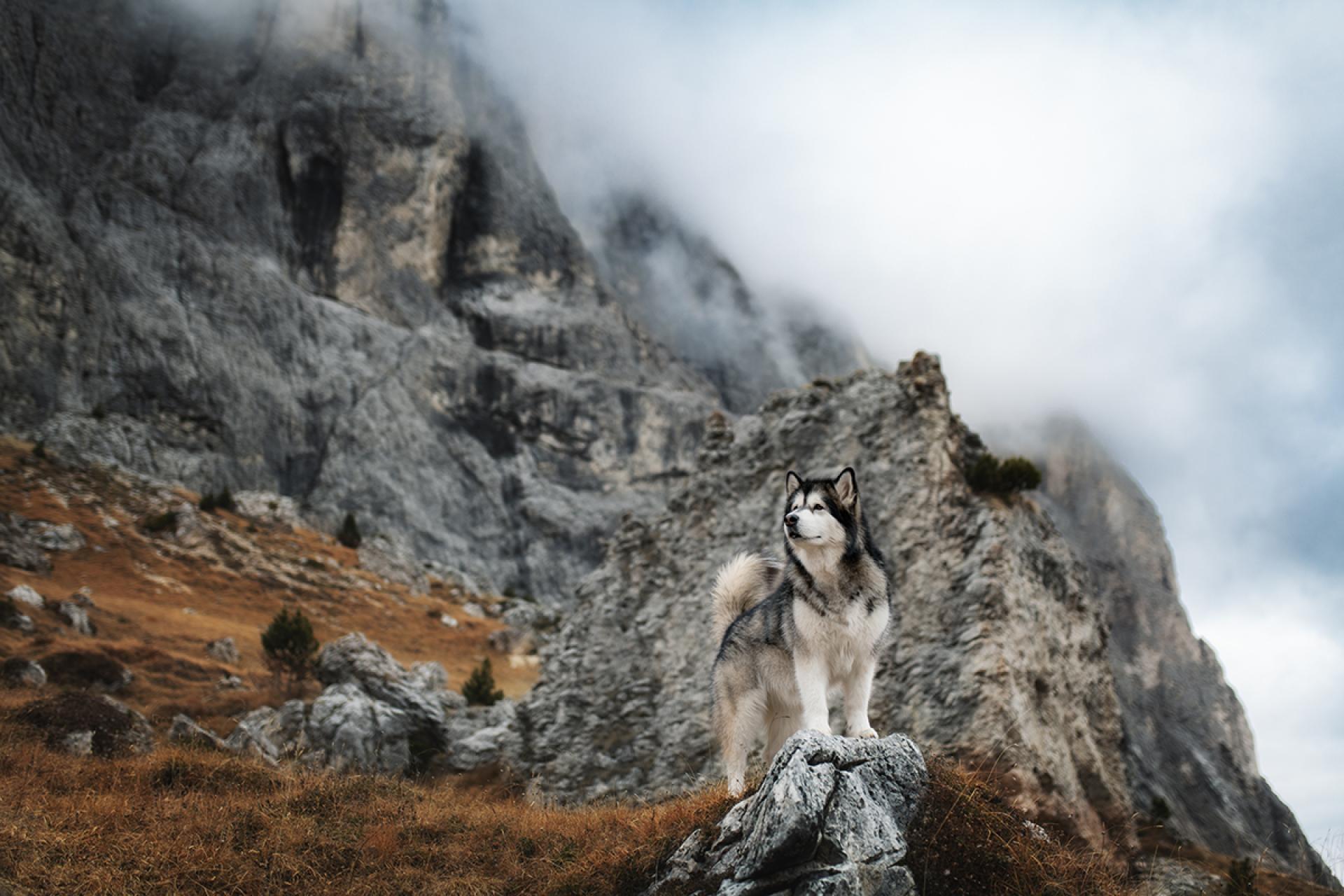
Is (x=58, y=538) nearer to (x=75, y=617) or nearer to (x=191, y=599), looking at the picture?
(x=191, y=599)

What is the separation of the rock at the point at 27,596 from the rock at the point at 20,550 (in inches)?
253

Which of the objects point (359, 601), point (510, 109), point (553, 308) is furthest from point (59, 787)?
point (510, 109)


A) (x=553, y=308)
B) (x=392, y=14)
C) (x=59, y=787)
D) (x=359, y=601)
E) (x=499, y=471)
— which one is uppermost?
(x=392, y=14)

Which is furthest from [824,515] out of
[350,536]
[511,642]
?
[350,536]

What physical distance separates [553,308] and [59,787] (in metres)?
114

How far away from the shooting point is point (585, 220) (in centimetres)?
16212

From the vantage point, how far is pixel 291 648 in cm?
2614

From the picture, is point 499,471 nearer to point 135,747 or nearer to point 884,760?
point 135,747

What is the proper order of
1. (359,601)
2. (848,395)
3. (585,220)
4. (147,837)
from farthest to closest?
(585,220) → (359,601) → (848,395) → (147,837)

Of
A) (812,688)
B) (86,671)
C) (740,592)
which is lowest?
(86,671)

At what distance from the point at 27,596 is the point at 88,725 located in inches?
708

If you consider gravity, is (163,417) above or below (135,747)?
above

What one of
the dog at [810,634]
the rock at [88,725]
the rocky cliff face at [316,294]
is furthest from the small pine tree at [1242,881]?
the rocky cliff face at [316,294]

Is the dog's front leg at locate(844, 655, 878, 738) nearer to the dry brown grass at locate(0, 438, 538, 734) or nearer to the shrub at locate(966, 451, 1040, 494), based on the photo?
the shrub at locate(966, 451, 1040, 494)
